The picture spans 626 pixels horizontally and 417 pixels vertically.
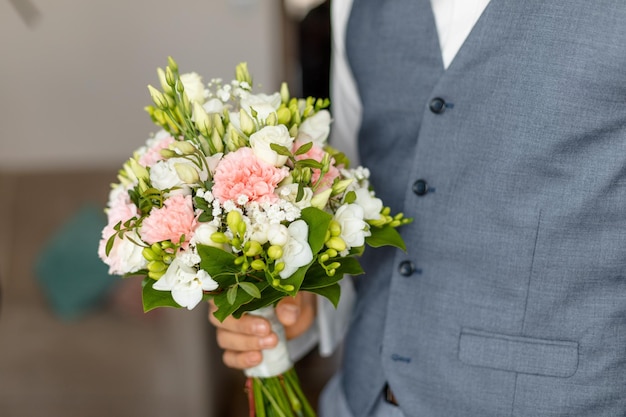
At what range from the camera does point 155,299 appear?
0.95 meters

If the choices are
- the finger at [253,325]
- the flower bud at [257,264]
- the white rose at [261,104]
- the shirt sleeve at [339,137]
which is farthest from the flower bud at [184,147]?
the shirt sleeve at [339,137]

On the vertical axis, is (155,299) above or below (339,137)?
below

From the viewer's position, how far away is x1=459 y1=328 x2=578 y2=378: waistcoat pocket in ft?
3.40

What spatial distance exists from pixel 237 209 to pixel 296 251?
99 millimetres

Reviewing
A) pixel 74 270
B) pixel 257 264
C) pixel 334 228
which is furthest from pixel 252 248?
pixel 74 270

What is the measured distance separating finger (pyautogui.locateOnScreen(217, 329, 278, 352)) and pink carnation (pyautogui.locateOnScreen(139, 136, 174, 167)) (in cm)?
34

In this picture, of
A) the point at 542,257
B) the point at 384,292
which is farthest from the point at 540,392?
the point at 384,292

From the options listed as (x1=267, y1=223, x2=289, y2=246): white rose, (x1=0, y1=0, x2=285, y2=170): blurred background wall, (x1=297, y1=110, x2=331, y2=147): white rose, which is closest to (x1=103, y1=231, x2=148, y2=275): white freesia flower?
(x1=267, y1=223, x2=289, y2=246): white rose

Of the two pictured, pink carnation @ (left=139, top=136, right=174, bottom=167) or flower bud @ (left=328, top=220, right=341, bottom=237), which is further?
pink carnation @ (left=139, top=136, right=174, bottom=167)

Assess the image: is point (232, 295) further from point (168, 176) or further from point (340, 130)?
point (340, 130)

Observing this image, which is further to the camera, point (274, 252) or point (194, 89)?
point (194, 89)

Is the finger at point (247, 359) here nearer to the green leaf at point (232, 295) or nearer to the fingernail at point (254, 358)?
the fingernail at point (254, 358)

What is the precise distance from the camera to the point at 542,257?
1035 millimetres

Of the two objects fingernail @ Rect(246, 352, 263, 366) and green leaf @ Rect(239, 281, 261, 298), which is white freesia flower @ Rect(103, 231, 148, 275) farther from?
fingernail @ Rect(246, 352, 263, 366)
